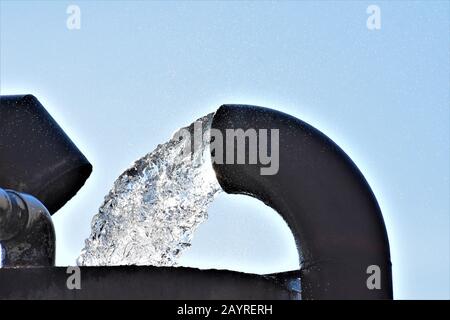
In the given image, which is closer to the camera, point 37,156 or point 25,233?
point 25,233

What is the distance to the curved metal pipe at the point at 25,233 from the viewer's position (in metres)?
6.32

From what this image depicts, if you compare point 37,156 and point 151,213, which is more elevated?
point 37,156

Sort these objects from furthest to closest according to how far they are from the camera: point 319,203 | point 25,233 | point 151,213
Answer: point 151,213 < point 25,233 < point 319,203

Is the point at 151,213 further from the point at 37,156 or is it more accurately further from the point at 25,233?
the point at 25,233

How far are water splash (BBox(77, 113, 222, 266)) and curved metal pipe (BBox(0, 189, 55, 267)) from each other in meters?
0.66

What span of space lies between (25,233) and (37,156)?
1.19 metres

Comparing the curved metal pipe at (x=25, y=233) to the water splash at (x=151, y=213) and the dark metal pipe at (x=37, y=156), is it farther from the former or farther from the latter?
the dark metal pipe at (x=37, y=156)

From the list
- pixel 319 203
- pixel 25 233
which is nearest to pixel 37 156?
pixel 25 233

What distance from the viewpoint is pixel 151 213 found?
7453 millimetres

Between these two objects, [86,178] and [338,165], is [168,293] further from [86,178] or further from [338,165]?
[86,178]

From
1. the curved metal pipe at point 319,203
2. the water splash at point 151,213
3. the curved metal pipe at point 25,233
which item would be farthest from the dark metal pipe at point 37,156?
the curved metal pipe at point 319,203

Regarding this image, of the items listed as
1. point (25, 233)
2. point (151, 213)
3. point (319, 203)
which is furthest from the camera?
point (151, 213)
